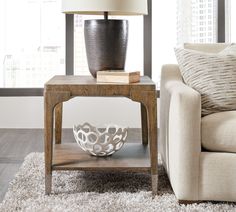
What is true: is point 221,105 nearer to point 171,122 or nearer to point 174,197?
point 171,122

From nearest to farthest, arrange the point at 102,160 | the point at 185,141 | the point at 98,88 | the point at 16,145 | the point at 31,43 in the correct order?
the point at 185,141 → the point at 98,88 → the point at 102,160 → the point at 16,145 → the point at 31,43

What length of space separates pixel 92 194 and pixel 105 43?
891 millimetres

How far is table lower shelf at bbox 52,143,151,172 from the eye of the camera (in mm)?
2572

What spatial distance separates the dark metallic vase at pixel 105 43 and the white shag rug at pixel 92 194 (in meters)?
0.65

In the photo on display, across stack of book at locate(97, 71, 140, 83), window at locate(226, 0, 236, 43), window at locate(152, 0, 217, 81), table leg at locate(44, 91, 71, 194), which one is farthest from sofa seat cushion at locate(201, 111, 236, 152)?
window at locate(226, 0, 236, 43)

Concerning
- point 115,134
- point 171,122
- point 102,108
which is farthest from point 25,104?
point 171,122

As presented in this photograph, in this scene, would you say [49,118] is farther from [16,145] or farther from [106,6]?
[16,145]

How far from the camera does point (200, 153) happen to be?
239cm

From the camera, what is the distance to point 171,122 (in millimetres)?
2551

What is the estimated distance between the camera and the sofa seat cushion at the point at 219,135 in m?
2.38

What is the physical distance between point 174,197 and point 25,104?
2.85 meters

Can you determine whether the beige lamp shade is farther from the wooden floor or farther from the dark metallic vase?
the wooden floor

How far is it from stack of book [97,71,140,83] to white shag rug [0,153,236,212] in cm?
58

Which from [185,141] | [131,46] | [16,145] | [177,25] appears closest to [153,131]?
[185,141]
